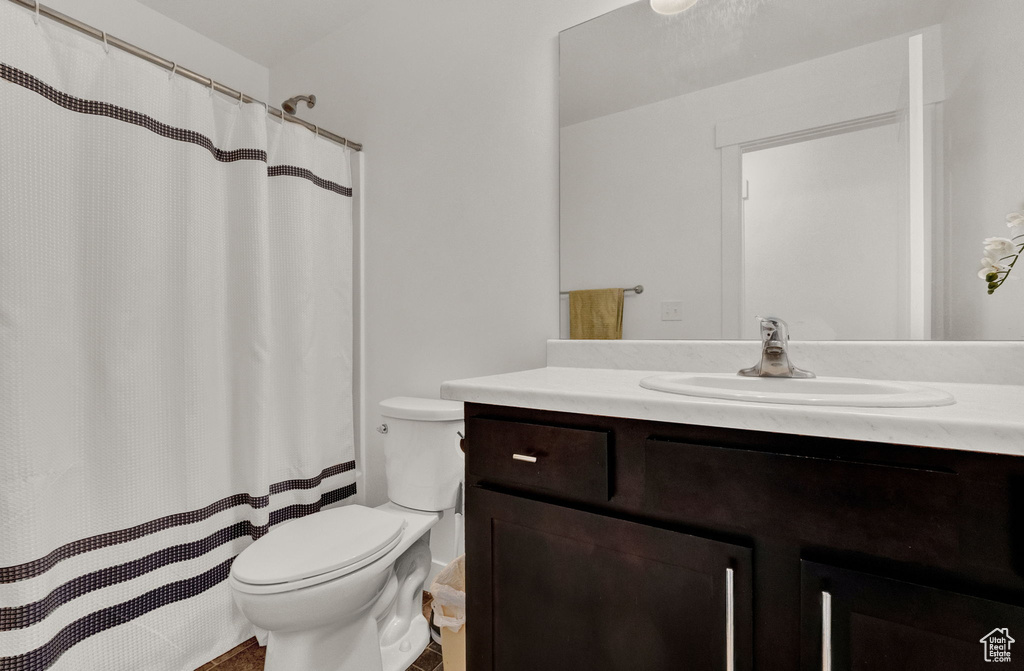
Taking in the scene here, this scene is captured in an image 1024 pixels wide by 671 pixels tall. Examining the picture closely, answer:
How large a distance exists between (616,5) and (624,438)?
4.35ft

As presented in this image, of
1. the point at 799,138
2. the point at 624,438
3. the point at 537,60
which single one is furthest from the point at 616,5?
the point at 624,438

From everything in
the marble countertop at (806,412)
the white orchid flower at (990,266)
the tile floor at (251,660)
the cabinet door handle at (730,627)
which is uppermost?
the white orchid flower at (990,266)

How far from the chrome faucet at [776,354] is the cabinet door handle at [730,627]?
0.48 metres

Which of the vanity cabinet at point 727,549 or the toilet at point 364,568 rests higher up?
the vanity cabinet at point 727,549

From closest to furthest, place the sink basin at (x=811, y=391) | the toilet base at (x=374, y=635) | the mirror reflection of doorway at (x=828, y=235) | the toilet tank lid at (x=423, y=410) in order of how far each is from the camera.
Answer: the sink basin at (x=811, y=391), the mirror reflection of doorway at (x=828, y=235), the toilet base at (x=374, y=635), the toilet tank lid at (x=423, y=410)

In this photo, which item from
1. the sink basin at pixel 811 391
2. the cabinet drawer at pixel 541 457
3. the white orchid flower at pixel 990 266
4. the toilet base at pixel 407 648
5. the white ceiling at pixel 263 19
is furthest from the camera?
the white ceiling at pixel 263 19

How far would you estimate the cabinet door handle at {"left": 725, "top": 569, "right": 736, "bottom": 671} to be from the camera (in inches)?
26.8

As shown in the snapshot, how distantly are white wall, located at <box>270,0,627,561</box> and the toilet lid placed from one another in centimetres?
54

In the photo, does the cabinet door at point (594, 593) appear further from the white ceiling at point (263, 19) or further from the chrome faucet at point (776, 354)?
the white ceiling at point (263, 19)

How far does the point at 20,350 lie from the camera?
1.09 m

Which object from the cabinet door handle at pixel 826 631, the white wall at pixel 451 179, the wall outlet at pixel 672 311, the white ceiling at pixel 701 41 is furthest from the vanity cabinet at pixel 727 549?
the white ceiling at pixel 701 41

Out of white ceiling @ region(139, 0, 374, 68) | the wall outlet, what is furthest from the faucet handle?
white ceiling @ region(139, 0, 374, 68)

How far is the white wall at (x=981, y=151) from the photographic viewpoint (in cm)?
93

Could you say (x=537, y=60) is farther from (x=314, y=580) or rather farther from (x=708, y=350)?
(x=314, y=580)
